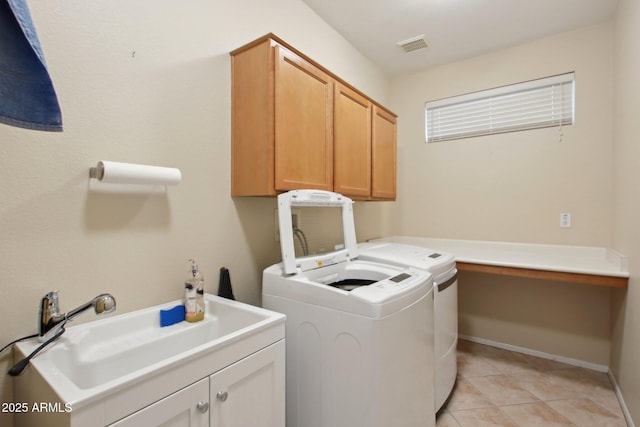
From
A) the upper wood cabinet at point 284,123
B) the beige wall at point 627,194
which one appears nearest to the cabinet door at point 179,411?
the upper wood cabinet at point 284,123

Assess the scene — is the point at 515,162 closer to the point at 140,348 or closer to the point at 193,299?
the point at 193,299

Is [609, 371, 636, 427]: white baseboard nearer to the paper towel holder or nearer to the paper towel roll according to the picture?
the paper towel roll

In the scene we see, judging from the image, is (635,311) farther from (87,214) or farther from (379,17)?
(87,214)

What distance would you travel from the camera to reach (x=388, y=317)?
1.22 metres

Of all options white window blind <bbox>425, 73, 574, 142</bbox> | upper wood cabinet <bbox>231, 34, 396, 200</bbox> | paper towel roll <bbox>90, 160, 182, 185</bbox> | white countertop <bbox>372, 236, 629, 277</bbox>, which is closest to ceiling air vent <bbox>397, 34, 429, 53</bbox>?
white window blind <bbox>425, 73, 574, 142</bbox>

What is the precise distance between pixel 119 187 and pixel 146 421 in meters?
0.84

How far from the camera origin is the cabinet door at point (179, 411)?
753 millimetres

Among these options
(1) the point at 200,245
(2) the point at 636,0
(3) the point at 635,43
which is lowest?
(1) the point at 200,245

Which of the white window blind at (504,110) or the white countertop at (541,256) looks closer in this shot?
the white countertop at (541,256)

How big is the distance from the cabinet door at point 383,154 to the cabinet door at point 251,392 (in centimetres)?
152

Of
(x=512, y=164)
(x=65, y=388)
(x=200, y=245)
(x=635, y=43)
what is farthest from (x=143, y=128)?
(x=512, y=164)

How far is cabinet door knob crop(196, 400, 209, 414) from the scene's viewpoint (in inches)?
34.6

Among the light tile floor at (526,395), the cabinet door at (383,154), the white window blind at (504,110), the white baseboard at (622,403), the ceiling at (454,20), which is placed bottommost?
the light tile floor at (526,395)

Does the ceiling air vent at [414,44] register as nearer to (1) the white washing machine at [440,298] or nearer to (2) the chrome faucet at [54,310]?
(1) the white washing machine at [440,298]
